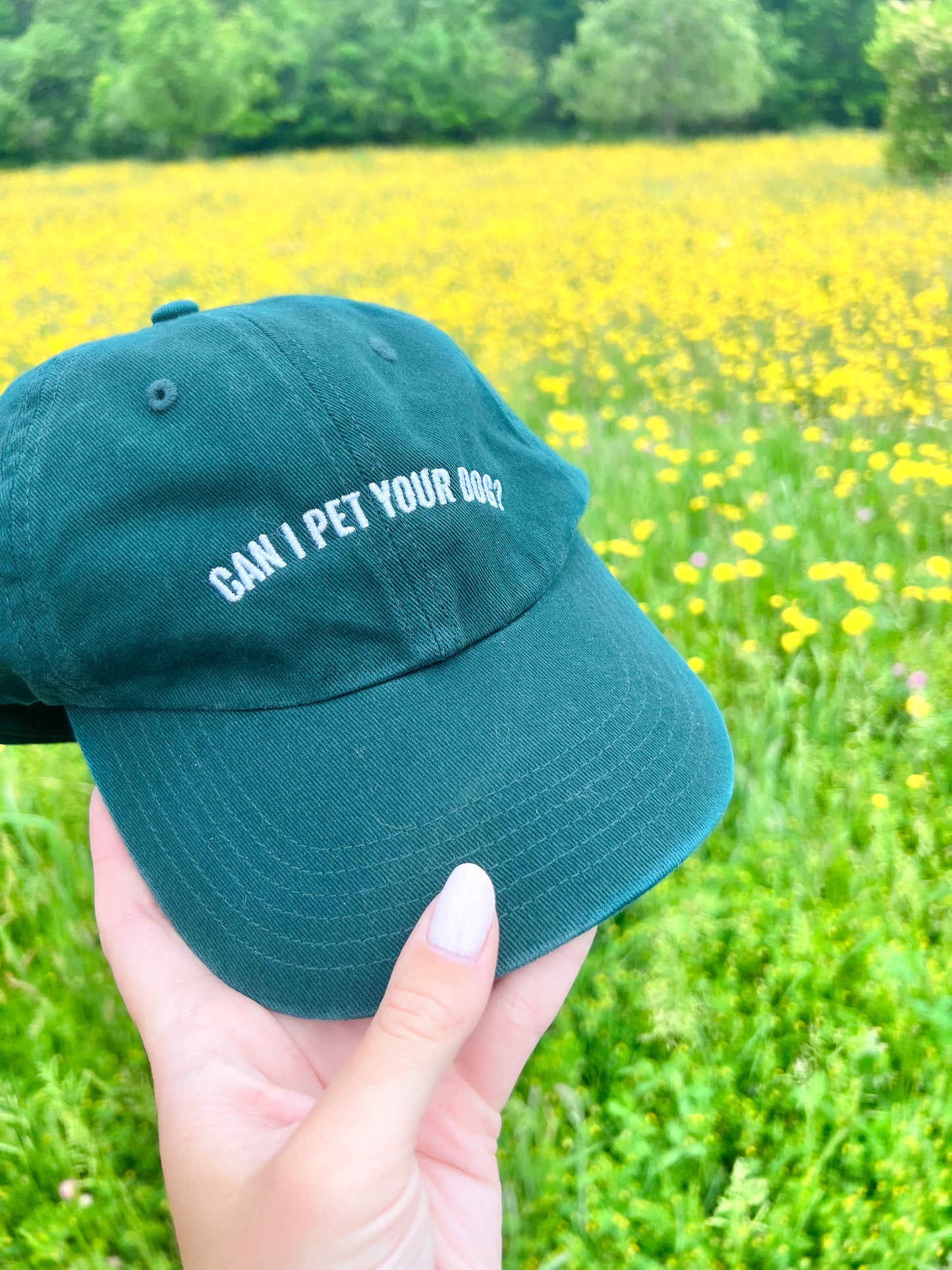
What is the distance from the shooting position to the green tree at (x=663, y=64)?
1080 cm

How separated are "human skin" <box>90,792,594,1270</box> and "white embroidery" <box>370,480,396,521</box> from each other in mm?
417

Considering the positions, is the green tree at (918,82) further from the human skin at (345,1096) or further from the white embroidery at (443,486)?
the human skin at (345,1096)

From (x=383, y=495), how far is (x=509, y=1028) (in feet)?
2.63

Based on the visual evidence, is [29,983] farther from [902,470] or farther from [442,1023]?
[902,470]

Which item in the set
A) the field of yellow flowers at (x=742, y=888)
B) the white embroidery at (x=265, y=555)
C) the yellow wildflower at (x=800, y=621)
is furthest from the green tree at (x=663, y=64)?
the white embroidery at (x=265, y=555)

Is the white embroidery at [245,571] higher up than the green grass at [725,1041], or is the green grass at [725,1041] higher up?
the white embroidery at [245,571]

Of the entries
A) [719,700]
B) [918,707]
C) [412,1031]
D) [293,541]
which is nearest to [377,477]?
[293,541]

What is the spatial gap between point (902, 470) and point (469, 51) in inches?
685

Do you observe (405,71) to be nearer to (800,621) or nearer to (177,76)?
(177,76)

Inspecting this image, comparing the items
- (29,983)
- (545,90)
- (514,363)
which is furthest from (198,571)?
(545,90)

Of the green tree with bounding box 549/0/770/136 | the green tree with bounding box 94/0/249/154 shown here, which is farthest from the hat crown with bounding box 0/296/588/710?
the green tree with bounding box 94/0/249/154

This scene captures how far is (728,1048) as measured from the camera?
1.28 meters

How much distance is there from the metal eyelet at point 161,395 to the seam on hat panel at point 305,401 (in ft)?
0.38

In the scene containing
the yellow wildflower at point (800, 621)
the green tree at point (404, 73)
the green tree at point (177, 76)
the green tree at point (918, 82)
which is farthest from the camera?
the green tree at point (404, 73)
